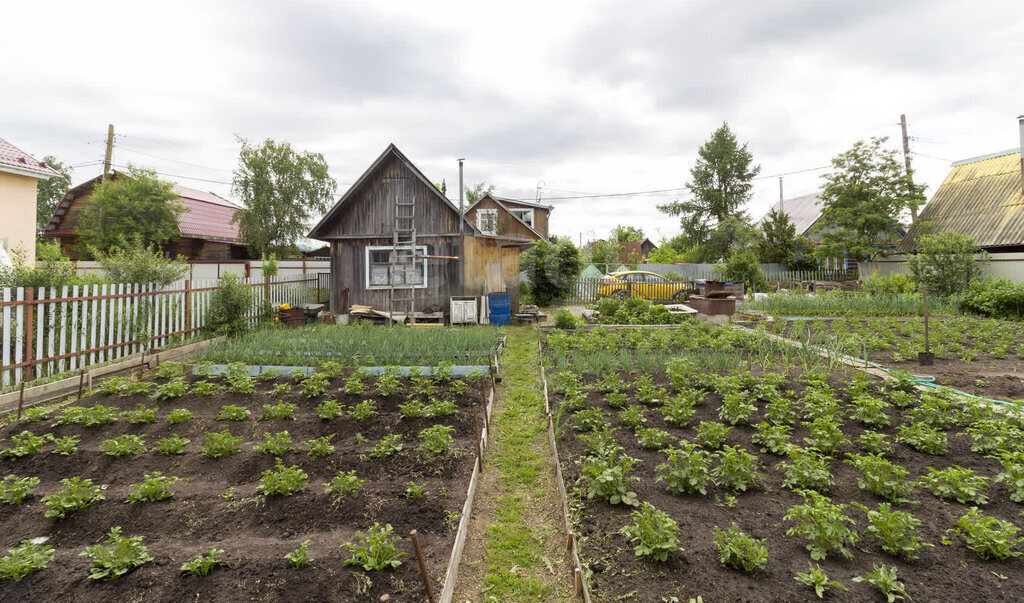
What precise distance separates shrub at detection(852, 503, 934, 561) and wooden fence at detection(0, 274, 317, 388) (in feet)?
31.2

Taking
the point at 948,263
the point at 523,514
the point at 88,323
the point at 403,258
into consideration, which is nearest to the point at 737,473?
the point at 523,514

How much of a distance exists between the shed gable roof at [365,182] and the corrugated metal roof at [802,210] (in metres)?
26.0

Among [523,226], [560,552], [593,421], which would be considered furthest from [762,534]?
[523,226]

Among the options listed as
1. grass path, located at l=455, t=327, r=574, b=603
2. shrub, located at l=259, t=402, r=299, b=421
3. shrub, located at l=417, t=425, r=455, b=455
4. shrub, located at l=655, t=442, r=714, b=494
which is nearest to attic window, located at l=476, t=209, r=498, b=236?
shrub, located at l=259, t=402, r=299, b=421

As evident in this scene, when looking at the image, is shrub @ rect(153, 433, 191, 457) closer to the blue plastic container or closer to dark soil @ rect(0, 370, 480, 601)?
dark soil @ rect(0, 370, 480, 601)

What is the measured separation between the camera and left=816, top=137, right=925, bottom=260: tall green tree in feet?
74.6

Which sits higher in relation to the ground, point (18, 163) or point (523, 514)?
point (18, 163)

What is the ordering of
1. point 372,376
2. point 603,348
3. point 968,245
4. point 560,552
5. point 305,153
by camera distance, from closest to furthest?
point 560,552 < point 372,376 < point 603,348 < point 968,245 < point 305,153

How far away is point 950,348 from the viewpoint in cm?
865

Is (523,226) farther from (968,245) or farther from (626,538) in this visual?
(626,538)

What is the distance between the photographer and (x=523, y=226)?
26578mm

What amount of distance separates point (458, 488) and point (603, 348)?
5.58 metres

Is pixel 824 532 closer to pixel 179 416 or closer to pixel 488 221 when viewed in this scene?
pixel 179 416

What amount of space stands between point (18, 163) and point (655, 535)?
17788 millimetres
